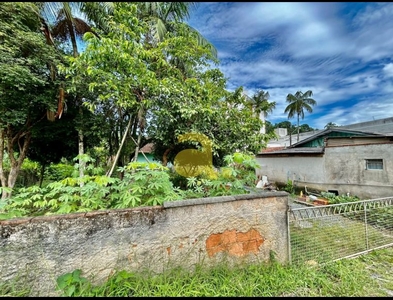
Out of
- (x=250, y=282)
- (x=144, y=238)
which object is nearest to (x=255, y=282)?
(x=250, y=282)

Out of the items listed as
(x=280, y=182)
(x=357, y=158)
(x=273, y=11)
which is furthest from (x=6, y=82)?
(x=280, y=182)

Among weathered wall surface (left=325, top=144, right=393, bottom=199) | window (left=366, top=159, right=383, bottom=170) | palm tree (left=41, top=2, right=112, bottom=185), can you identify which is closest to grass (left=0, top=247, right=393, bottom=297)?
palm tree (left=41, top=2, right=112, bottom=185)

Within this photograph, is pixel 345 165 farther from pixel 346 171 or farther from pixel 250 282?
pixel 250 282

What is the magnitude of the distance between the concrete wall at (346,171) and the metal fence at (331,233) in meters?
3.13

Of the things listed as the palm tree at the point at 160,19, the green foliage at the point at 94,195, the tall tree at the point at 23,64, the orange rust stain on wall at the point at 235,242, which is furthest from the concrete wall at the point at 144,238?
the palm tree at the point at 160,19

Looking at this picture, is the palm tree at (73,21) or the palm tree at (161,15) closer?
the palm tree at (73,21)

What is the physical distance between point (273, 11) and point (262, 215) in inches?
106

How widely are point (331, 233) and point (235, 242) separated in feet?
7.47

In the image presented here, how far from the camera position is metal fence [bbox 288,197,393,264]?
9.45 feet

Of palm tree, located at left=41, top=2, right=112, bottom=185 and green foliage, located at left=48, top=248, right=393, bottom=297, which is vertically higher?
palm tree, located at left=41, top=2, right=112, bottom=185

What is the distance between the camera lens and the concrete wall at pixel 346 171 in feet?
20.6

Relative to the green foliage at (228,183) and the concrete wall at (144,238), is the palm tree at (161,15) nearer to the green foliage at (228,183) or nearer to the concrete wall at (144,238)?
the green foliage at (228,183)

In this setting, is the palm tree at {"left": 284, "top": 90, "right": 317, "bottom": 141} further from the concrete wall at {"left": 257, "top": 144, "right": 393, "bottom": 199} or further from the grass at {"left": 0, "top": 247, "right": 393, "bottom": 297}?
the grass at {"left": 0, "top": 247, "right": 393, "bottom": 297}

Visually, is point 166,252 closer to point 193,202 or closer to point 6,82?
point 193,202
